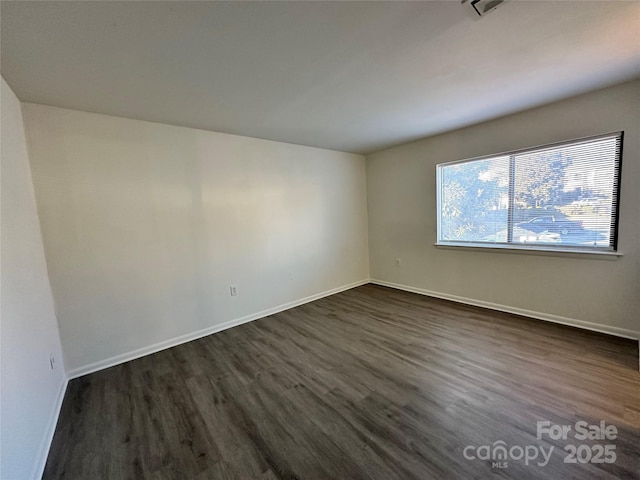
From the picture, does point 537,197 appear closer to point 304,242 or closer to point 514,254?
point 514,254

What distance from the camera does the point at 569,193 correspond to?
2.76m

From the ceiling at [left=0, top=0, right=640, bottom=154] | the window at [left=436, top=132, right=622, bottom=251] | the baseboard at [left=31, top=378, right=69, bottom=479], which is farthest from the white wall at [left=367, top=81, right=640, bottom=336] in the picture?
the baseboard at [left=31, top=378, right=69, bottom=479]

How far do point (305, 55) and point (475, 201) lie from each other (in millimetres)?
Result: 3060

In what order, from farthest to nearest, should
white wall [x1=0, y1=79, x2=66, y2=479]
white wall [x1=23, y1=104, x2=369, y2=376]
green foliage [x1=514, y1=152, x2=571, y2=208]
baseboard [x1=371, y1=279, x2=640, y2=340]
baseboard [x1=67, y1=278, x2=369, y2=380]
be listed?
green foliage [x1=514, y1=152, x2=571, y2=208] < baseboard [x1=371, y1=279, x2=640, y2=340] < baseboard [x1=67, y1=278, x2=369, y2=380] < white wall [x1=23, y1=104, x2=369, y2=376] < white wall [x1=0, y1=79, x2=66, y2=479]

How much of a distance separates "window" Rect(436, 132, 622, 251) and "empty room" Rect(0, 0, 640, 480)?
22 millimetres

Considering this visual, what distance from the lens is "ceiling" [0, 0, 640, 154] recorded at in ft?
4.36

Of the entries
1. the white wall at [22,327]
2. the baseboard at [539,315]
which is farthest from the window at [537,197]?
the white wall at [22,327]

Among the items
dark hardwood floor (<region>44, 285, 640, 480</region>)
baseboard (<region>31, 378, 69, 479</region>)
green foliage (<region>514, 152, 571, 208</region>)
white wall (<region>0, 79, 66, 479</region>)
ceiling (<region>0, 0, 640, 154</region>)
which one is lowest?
dark hardwood floor (<region>44, 285, 640, 480</region>)

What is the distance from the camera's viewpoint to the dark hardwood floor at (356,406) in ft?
4.71

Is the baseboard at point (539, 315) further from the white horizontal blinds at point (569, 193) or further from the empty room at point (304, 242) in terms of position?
the white horizontal blinds at point (569, 193)

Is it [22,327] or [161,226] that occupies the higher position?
[161,226]

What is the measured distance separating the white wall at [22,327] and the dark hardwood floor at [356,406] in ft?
0.73

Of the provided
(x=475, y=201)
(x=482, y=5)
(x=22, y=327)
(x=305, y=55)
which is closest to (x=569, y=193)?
(x=475, y=201)

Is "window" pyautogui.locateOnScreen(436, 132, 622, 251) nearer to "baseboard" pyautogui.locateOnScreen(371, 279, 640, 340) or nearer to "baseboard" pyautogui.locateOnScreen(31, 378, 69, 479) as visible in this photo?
"baseboard" pyautogui.locateOnScreen(371, 279, 640, 340)
